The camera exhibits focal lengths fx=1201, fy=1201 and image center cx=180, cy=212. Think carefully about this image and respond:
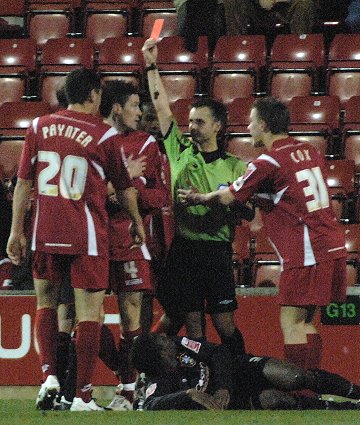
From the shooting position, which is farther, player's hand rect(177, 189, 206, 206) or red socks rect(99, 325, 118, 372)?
red socks rect(99, 325, 118, 372)

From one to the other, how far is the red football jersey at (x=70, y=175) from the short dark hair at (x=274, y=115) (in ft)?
3.08

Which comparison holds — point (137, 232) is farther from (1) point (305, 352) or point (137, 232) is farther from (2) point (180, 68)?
(2) point (180, 68)

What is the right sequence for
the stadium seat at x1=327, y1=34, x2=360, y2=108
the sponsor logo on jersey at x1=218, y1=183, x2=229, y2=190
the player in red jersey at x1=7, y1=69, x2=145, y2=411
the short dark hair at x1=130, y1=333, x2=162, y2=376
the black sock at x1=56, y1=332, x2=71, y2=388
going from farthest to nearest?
the stadium seat at x1=327, y1=34, x2=360, y2=108
the sponsor logo on jersey at x1=218, y1=183, x2=229, y2=190
the black sock at x1=56, y1=332, x2=71, y2=388
the short dark hair at x1=130, y1=333, x2=162, y2=376
the player in red jersey at x1=7, y1=69, x2=145, y2=411

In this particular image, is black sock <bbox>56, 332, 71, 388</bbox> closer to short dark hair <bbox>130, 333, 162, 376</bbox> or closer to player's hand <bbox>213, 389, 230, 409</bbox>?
short dark hair <bbox>130, 333, 162, 376</bbox>

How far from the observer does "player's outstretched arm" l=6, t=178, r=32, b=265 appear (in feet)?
18.8

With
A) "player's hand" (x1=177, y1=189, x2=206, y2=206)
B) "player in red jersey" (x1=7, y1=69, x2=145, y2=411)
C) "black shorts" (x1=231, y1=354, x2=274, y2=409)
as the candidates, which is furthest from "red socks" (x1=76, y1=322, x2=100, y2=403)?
"player's hand" (x1=177, y1=189, x2=206, y2=206)

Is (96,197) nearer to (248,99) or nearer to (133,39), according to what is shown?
(248,99)

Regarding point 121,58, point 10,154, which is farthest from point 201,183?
point 121,58

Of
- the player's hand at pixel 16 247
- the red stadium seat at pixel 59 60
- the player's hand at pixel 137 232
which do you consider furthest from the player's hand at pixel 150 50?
the red stadium seat at pixel 59 60

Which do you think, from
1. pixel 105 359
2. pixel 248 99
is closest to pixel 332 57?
pixel 248 99

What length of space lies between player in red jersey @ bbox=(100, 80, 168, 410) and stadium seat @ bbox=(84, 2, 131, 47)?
581 cm

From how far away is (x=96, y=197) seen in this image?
19.1ft

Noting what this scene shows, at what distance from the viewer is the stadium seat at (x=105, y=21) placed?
12.4 metres

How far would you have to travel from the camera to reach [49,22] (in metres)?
12.5
